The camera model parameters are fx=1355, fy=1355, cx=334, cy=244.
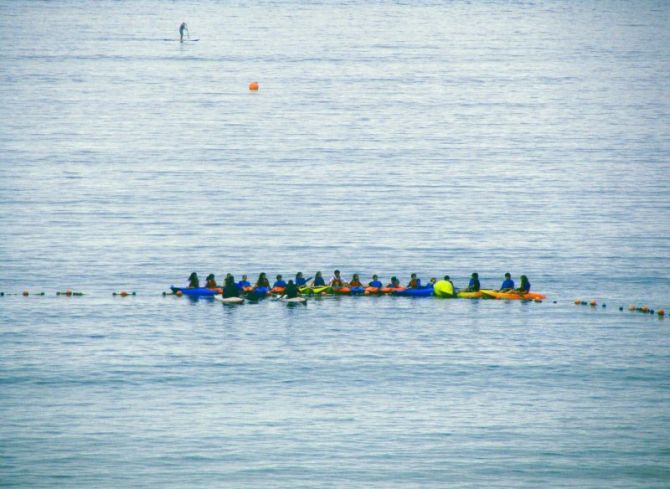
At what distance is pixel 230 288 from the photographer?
67.6 meters

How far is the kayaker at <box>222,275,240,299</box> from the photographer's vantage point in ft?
222

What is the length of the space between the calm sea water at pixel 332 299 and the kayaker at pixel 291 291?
70 cm

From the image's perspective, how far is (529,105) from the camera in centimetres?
15600

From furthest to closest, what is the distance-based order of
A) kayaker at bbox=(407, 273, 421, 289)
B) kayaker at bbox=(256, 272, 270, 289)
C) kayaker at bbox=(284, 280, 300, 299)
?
kayaker at bbox=(407, 273, 421, 289)
kayaker at bbox=(256, 272, 270, 289)
kayaker at bbox=(284, 280, 300, 299)

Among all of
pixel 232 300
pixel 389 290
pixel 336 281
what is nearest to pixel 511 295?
pixel 389 290

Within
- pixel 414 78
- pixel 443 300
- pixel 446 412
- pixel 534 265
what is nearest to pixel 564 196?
pixel 534 265

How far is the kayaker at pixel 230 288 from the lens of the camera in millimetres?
67625

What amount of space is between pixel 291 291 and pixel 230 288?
3.05 meters

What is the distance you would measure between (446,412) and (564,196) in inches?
2126

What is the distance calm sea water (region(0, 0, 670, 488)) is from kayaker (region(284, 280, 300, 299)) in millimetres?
702

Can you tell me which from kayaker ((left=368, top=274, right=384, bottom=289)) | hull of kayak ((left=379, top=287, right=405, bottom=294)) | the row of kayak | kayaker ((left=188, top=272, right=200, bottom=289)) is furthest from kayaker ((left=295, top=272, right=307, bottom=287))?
kayaker ((left=188, top=272, right=200, bottom=289))

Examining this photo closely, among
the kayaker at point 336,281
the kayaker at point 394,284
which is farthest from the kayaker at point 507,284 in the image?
the kayaker at point 336,281

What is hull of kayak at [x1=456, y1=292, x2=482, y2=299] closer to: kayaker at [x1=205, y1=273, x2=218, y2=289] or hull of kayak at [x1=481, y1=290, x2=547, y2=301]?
hull of kayak at [x1=481, y1=290, x2=547, y2=301]

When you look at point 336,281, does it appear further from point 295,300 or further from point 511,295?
point 511,295
